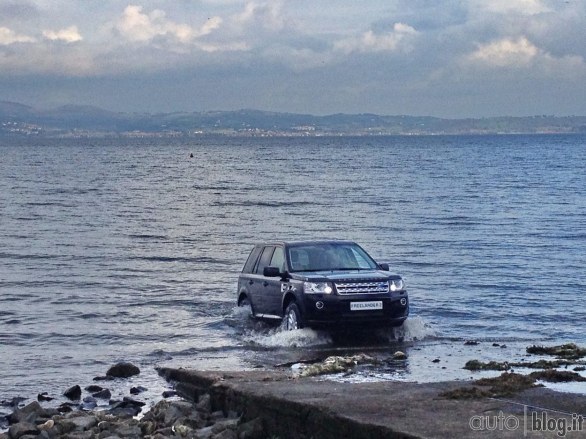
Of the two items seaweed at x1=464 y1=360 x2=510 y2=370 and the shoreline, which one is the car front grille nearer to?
the shoreline

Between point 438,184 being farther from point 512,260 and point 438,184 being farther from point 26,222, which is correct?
point 512,260

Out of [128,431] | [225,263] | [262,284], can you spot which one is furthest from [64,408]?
[225,263]

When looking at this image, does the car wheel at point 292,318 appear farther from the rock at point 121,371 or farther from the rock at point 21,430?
the rock at point 21,430

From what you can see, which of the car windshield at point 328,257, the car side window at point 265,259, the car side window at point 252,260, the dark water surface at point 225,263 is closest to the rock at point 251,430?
the dark water surface at point 225,263

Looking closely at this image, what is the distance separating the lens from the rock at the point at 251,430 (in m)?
10.3

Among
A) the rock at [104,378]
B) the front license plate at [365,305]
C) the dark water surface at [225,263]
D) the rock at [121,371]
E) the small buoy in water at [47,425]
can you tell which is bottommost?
the dark water surface at [225,263]

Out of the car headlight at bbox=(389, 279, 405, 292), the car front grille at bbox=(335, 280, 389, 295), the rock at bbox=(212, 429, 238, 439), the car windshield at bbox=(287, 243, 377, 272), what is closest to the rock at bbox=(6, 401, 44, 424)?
the rock at bbox=(212, 429, 238, 439)

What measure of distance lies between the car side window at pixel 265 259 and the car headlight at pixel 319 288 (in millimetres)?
2341

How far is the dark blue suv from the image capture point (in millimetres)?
Result: 17062

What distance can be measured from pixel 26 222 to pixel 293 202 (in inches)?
688

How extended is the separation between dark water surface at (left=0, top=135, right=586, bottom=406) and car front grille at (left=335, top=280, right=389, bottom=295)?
99 cm

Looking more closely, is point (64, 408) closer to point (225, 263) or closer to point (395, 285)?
point (395, 285)

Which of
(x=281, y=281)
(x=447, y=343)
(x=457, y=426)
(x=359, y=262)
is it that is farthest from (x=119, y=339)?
(x=457, y=426)

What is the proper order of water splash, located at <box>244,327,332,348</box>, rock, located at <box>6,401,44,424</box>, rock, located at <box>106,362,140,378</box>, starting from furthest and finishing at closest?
water splash, located at <box>244,327,332,348</box>, rock, located at <box>106,362,140,378</box>, rock, located at <box>6,401,44,424</box>
